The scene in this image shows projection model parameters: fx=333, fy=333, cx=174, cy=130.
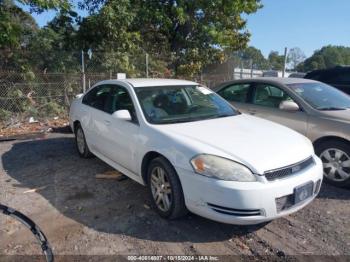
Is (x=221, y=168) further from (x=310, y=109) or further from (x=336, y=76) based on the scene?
(x=336, y=76)

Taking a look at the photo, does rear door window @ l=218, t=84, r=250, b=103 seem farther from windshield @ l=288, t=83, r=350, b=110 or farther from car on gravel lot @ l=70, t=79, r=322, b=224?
car on gravel lot @ l=70, t=79, r=322, b=224

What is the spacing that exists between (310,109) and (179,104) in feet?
6.70

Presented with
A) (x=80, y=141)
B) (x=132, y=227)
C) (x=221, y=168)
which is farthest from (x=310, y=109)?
(x=80, y=141)

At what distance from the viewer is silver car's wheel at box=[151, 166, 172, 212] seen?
3488 millimetres

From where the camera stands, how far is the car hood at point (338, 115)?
15.0 feet

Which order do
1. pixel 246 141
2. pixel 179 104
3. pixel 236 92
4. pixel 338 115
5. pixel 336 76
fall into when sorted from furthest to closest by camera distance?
pixel 336 76
pixel 236 92
pixel 338 115
pixel 179 104
pixel 246 141

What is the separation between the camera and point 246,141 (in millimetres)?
3416

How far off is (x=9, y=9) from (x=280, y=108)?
7.96 meters

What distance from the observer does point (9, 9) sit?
9.19 meters

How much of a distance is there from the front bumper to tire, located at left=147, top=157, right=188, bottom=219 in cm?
15

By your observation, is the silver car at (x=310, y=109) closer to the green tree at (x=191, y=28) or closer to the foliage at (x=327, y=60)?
the green tree at (x=191, y=28)

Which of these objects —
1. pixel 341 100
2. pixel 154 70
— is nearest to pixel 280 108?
pixel 341 100

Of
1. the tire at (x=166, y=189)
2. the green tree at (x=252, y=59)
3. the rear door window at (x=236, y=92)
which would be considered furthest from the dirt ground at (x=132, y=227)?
the green tree at (x=252, y=59)

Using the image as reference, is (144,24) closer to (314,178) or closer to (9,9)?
(9,9)
